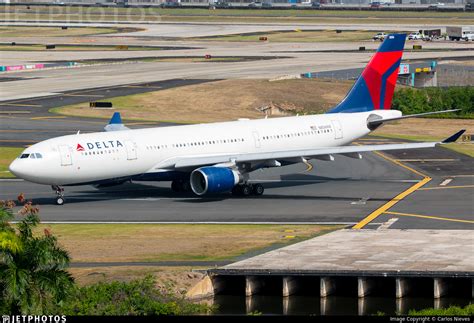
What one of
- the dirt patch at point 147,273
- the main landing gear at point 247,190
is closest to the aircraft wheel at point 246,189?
the main landing gear at point 247,190

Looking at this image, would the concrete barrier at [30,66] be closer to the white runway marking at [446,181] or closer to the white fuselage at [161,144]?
the white fuselage at [161,144]

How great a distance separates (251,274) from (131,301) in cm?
922

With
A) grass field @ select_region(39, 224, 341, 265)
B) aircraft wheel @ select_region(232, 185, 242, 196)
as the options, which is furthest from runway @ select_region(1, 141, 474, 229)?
grass field @ select_region(39, 224, 341, 265)

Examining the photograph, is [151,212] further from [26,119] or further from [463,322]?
[26,119]

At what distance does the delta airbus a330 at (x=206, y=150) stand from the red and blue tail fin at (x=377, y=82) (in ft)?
0.25

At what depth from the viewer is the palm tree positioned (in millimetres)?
35375

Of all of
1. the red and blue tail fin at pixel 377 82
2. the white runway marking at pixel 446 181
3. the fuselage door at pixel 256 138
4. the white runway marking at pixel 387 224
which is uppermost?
the red and blue tail fin at pixel 377 82

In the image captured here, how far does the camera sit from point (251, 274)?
50906 millimetres

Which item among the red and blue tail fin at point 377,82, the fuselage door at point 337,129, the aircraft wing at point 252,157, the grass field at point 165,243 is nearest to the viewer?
the grass field at point 165,243

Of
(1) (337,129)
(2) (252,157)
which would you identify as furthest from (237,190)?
(1) (337,129)

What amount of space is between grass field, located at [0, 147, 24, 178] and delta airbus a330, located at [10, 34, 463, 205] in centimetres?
982

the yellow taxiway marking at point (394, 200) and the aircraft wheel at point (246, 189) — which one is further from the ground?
the aircraft wheel at point (246, 189)

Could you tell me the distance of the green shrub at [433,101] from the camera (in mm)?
132000

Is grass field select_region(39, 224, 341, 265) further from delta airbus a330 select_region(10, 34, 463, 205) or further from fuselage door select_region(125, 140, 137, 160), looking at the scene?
fuselage door select_region(125, 140, 137, 160)
